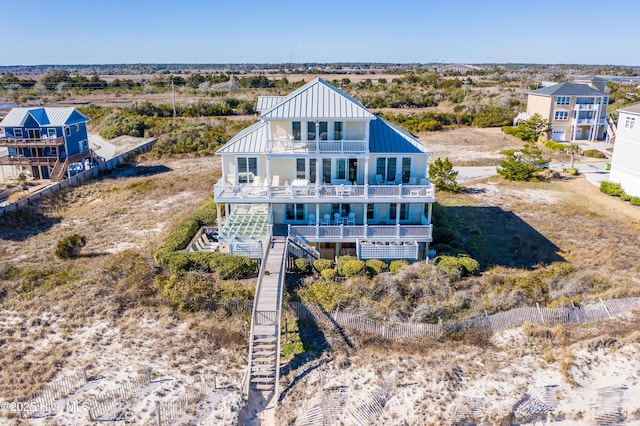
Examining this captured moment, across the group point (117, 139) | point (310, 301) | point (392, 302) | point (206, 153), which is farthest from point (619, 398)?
point (117, 139)

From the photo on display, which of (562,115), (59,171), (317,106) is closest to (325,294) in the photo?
(317,106)

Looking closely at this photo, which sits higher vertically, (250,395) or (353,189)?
(353,189)

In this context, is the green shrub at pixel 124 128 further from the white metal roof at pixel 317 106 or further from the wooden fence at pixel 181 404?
the wooden fence at pixel 181 404

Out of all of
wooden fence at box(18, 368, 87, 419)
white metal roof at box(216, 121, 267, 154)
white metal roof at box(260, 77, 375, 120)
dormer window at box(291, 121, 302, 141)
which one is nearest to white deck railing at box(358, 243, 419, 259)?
white metal roof at box(260, 77, 375, 120)

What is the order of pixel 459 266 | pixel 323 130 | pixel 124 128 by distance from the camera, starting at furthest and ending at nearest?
pixel 124 128
pixel 323 130
pixel 459 266

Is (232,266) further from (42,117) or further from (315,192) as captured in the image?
(42,117)

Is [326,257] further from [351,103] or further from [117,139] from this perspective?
[117,139]

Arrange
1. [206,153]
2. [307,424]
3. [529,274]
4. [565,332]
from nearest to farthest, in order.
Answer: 1. [307,424]
2. [565,332]
3. [529,274]
4. [206,153]
